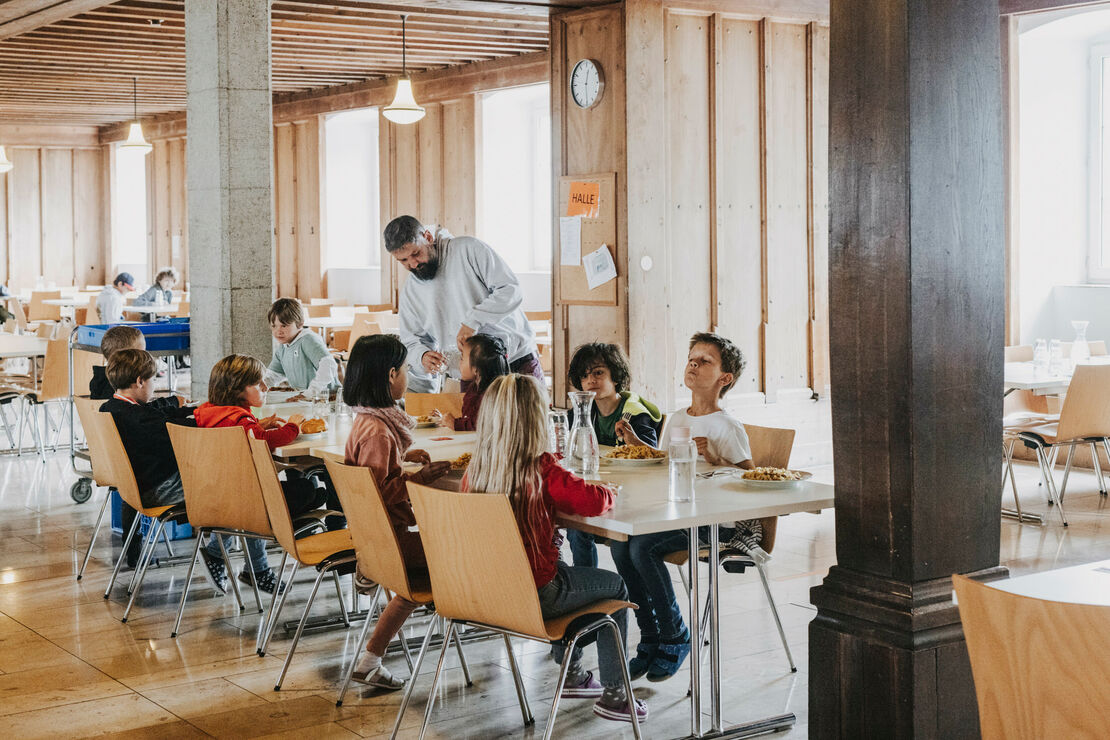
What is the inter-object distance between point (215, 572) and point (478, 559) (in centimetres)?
272

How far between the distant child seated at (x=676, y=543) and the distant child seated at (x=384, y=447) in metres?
0.74

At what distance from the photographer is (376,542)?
3902mm

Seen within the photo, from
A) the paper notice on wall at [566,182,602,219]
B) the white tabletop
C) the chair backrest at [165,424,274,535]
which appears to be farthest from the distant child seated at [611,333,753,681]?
the paper notice on wall at [566,182,602,219]

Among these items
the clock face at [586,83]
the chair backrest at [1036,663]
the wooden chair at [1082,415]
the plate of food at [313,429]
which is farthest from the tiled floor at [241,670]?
the clock face at [586,83]

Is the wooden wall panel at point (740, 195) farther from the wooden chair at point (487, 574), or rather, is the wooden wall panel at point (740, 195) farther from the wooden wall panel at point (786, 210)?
the wooden chair at point (487, 574)

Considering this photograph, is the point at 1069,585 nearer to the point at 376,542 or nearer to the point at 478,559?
the point at 478,559

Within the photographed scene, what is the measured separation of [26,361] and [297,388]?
387 inches

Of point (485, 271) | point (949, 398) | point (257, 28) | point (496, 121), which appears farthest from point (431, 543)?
point (496, 121)

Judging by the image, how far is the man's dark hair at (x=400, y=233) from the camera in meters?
6.11

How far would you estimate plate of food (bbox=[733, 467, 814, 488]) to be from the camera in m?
3.85

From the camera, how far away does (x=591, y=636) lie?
13.2ft

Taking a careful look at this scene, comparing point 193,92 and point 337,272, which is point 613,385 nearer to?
point 193,92

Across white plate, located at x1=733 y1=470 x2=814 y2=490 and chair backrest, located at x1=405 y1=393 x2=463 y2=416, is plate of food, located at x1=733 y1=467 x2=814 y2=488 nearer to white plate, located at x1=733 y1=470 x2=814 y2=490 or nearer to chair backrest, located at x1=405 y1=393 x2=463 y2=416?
white plate, located at x1=733 y1=470 x2=814 y2=490

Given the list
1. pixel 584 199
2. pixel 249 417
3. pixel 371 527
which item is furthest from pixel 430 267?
pixel 371 527
